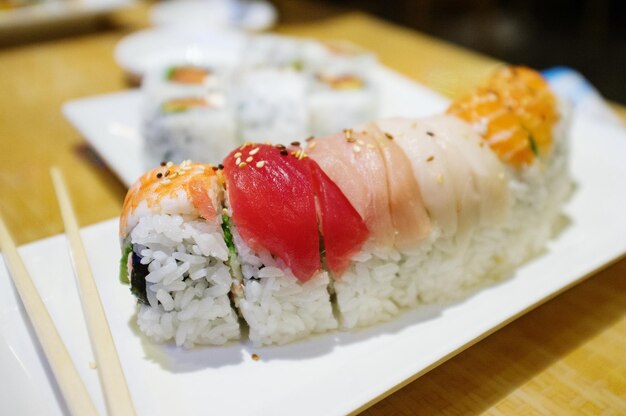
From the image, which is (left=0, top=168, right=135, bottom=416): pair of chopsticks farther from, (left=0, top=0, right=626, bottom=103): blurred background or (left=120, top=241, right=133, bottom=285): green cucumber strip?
(left=0, top=0, right=626, bottom=103): blurred background

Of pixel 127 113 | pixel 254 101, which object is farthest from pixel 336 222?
pixel 127 113

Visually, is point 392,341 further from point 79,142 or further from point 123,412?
point 79,142

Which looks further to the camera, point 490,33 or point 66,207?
point 490,33

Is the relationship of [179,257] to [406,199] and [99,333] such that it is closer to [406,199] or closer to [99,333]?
[99,333]

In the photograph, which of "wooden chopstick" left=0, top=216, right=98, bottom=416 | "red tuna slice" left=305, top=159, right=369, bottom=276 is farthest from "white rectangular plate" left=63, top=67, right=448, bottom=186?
"red tuna slice" left=305, top=159, right=369, bottom=276

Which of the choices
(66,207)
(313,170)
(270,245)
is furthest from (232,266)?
(66,207)

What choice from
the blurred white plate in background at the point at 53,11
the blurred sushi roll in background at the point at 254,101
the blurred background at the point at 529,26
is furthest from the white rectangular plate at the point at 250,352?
A: the blurred background at the point at 529,26

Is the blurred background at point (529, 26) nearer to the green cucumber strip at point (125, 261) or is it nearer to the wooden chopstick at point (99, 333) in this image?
the wooden chopstick at point (99, 333)
